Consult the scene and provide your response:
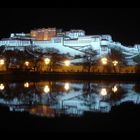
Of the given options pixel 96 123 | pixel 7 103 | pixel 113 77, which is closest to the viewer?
pixel 96 123

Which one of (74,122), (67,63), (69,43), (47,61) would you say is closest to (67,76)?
(67,63)

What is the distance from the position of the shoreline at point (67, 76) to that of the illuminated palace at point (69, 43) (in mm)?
559

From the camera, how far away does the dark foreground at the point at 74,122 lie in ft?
8.90

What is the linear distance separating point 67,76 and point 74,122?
409cm

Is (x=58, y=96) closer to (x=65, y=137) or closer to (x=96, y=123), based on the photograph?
(x=96, y=123)

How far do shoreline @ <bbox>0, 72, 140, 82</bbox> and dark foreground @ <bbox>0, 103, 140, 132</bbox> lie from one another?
3.45 m

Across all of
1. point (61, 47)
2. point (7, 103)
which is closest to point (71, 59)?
point (61, 47)

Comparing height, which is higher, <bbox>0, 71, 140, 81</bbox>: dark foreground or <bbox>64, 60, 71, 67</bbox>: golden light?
<bbox>64, 60, 71, 67</bbox>: golden light

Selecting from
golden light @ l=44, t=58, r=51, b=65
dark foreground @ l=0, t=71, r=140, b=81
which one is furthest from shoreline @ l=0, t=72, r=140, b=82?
golden light @ l=44, t=58, r=51, b=65

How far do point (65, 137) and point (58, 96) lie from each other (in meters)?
2.10

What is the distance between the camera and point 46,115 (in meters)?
3.24

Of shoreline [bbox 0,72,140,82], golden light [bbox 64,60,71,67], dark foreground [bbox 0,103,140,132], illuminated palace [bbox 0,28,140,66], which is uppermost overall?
illuminated palace [bbox 0,28,140,66]

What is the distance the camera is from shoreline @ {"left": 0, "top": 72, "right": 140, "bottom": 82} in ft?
22.4

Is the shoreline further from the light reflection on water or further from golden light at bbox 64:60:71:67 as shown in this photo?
the light reflection on water
